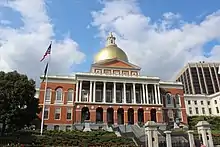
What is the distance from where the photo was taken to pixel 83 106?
5250 cm

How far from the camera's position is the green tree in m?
34.4

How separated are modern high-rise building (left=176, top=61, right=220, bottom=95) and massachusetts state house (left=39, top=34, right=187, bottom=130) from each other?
6535 centimetres

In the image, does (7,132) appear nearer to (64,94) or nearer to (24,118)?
(24,118)

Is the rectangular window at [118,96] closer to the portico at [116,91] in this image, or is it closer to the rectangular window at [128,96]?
the portico at [116,91]

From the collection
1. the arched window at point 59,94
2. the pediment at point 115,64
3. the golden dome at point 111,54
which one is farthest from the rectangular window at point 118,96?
the arched window at point 59,94

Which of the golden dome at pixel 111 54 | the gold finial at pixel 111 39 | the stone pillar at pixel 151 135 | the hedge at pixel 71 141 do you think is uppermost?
the gold finial at pixel 111 39

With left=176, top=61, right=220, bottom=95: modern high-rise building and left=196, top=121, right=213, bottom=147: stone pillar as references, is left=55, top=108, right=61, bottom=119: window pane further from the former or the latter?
left=176, top=61, right=220, bottom=95: modern high-rise building

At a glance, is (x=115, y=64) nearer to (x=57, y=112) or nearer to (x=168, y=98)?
(x=168, y=98)

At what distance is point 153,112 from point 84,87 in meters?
17.8

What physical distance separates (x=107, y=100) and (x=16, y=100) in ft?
80.3

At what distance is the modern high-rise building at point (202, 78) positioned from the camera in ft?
390

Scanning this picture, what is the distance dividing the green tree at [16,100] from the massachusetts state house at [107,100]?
46.9 ft

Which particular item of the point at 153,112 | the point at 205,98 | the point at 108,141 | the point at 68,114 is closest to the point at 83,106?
the point at 68,114

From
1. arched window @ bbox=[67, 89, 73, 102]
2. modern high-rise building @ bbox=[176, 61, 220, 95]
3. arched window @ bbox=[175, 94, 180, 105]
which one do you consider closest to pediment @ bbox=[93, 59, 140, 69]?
arched window @ bbox=[67, 89, 73, 102]
